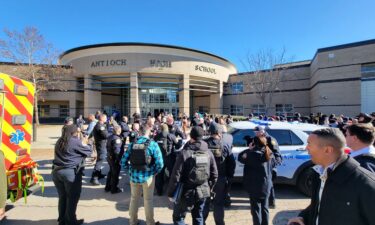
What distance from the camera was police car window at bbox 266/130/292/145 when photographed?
17.4ft

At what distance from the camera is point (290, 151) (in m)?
5.15

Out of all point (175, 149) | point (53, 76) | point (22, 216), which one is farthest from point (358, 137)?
point (53, 76)

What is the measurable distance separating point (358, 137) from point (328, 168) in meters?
1.20

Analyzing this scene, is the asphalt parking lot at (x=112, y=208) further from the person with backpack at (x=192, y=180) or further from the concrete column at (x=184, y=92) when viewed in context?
the concrete column at (x=184, y=92)

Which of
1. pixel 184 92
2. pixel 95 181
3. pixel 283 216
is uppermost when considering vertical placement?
pixel 184 92

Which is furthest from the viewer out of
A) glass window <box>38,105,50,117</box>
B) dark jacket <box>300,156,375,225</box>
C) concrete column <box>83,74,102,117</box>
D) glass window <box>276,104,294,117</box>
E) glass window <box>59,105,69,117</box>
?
glass window <box>59,105,69,117</box>

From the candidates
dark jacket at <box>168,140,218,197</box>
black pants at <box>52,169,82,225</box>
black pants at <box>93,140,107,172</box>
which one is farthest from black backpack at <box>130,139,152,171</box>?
black pants at <box>93,140,107,172</box>

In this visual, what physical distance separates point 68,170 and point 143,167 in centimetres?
123

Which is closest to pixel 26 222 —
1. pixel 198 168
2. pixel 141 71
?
pixel 198 168

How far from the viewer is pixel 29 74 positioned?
19.8 meters

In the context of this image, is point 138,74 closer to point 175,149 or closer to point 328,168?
point 175,149

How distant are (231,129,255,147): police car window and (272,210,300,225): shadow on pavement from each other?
1672 millimetres

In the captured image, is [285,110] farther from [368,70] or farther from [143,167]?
[143,167]

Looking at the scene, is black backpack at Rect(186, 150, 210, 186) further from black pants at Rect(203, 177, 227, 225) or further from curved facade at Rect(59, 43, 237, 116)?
curved facade at Rect(59, 43, 237, 116)
